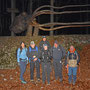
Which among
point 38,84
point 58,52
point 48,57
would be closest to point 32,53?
point 48,57

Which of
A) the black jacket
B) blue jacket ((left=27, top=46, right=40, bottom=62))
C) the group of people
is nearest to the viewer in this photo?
the group of people

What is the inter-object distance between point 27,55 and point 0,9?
1102 cm

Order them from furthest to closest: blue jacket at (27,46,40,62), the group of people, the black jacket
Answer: blue jacket at (27,46,40,62), the black jacket, the group of people

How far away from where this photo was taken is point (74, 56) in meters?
5.77

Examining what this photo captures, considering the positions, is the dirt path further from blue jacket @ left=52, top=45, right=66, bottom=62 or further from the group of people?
blue jacket @ left=52, top=45, right=66, bottom=62

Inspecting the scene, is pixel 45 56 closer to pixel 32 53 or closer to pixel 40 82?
pixel 32 53

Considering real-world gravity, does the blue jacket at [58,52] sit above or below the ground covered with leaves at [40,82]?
above

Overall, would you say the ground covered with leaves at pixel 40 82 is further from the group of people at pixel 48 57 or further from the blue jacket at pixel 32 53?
the blue jacket at pixel 32 53

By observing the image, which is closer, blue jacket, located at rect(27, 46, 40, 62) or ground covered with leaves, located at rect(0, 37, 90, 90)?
ground covered with leaves, located at rect(0, 37, 90, 90)

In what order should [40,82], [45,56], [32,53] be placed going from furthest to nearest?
[40,82]
[32,53]
[45,56]

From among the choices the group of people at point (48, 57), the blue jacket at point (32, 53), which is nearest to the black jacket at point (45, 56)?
the group of people at point (48, 57)

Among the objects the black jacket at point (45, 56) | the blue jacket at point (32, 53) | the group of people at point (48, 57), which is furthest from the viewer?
the blue jacket at point (32, 53)

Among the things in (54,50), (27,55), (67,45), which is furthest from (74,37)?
(27,55)

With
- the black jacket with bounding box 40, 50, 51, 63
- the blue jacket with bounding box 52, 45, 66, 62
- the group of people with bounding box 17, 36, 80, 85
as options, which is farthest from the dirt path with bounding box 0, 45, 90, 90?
the blue jacket with bounding box 52, 45, 66, 62
